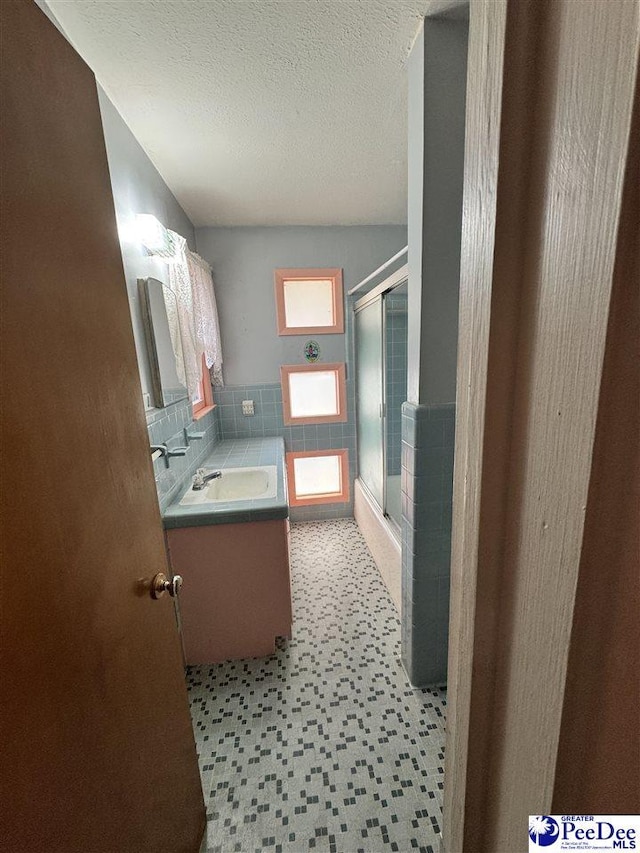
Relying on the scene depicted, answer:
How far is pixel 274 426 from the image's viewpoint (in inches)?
113

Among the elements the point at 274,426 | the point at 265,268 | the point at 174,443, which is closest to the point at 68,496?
the point at 174,443

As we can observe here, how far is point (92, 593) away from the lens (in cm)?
57

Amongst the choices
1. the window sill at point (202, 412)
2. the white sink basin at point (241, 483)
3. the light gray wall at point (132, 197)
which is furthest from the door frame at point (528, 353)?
the window sill at point (202, 412)

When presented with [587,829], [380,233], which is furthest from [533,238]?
[380,233]

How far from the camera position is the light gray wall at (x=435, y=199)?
1086 mm

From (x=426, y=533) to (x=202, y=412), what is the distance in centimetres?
168

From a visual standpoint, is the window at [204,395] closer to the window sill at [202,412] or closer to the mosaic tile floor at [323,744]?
the window sill at [202,412]

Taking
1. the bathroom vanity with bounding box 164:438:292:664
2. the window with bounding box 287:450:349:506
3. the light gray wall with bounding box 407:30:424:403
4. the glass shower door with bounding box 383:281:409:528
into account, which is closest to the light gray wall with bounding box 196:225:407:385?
the glass shower door with bounding box 383:281:409:528

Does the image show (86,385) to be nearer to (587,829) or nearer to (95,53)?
(587,829)

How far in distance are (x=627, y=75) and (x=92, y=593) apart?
34.5 inches

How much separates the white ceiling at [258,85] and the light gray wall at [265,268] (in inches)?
22.4

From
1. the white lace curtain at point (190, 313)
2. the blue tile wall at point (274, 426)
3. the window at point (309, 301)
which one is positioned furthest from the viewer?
the blue tile wall at point (274, 426)

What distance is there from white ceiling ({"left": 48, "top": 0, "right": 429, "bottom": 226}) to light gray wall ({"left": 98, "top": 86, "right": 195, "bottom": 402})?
0.07m

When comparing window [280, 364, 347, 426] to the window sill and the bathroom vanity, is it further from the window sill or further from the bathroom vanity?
the bathroom vanity
